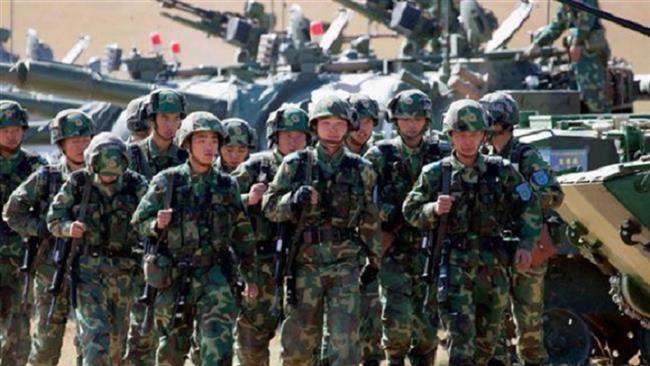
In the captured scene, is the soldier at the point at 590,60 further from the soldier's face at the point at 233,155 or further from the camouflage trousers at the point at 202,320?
the camouflage trousers at the point at 202,320

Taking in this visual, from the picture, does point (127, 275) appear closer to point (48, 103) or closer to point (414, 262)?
point (414, 262)

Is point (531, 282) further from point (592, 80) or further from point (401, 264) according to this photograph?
point (592, 80)

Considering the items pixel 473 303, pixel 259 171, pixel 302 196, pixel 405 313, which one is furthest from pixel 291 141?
pixel 473 303

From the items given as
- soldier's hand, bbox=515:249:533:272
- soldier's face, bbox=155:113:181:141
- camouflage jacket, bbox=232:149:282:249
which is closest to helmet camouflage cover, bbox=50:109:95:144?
soldier's face, bbox=155:113:181:141

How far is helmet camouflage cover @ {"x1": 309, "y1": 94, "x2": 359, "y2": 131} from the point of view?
1227cm

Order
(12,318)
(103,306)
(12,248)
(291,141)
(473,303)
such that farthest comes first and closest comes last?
(12,248), (12,318), (291,141), (103,306), (473,303)

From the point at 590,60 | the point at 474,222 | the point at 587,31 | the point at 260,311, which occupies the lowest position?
the point at 260,311

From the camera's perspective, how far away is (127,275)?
12.7m

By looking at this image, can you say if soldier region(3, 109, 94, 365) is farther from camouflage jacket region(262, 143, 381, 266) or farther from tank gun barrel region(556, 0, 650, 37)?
tank gun barrel region(556, 0, 650, 37)

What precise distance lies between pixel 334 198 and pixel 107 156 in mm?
1476

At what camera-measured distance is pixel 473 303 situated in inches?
474

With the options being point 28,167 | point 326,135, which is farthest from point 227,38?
point 326,135

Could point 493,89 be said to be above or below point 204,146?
above

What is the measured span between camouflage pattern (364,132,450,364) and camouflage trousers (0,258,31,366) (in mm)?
2576
